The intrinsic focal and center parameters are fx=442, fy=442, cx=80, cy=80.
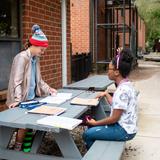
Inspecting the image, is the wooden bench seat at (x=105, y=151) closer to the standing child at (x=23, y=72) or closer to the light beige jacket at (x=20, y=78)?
the standing child at (x=23, y=72)

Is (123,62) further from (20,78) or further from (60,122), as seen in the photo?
(20,78)

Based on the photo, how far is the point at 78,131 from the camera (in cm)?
682

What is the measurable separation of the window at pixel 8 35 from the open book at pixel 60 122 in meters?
2.48

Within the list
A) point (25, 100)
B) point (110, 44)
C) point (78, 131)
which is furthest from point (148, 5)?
point (25, 100)

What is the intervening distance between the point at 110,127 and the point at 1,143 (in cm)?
118

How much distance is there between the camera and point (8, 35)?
6.72 m

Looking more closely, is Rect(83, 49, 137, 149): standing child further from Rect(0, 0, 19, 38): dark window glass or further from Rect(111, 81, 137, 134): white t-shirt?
Rect(0, 0, 19, 38): dark window glass

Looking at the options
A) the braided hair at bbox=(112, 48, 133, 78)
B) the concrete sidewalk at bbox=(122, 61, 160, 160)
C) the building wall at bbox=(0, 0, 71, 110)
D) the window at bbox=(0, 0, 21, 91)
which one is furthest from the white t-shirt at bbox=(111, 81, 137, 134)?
the building wall at bbox=(0, 0, 71, 110)

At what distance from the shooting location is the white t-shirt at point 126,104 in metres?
4.49

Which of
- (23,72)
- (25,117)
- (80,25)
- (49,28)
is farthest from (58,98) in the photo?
(80,25)

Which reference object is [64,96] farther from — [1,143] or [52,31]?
[52,31]

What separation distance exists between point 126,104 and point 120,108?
0.08 meters

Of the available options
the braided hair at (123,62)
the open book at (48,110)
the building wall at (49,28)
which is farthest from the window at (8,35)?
the braided hair at (123,62)

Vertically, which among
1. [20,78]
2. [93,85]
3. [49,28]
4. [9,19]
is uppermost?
[9,19]
